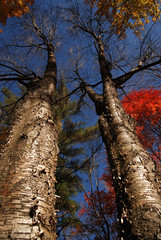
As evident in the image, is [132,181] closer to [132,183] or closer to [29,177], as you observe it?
[132,183]

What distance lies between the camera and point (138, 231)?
1042mm

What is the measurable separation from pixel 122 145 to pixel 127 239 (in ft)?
2.94

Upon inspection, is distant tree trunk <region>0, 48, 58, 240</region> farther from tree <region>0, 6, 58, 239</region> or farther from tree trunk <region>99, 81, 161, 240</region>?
tree trunk <region>99, 81, 161, 240</region>

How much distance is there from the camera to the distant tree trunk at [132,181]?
106 centimetres

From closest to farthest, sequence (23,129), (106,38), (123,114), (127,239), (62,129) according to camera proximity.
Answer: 1. (127,239)
2. (23,129)
3. (123,114)
4. (106,38)
5. (62,129)

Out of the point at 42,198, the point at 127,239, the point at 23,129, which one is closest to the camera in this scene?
the point at 42,198

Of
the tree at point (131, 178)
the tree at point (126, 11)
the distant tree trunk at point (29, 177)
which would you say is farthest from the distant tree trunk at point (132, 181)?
the tree at point (126, 11)

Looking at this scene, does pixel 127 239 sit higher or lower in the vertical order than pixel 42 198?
lower

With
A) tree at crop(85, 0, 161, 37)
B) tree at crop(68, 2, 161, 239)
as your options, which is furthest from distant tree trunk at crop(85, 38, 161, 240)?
tree at crop(85, 0, 161, 37)

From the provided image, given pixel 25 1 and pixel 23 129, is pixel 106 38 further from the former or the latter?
pixel 23 129

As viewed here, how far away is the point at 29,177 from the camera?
1.05 metres

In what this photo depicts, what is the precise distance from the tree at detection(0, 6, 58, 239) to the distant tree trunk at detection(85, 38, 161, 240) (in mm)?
643

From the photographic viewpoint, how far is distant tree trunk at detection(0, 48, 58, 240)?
2.65 ft

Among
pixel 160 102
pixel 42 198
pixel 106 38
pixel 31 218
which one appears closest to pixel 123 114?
pixel 42 198
